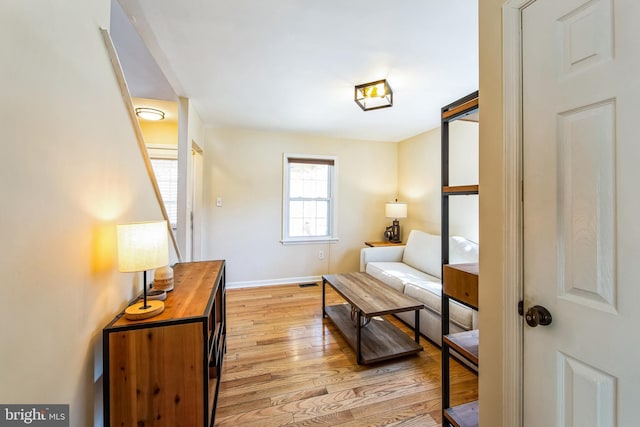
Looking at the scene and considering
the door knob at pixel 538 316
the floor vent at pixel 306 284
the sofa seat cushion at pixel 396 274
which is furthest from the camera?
the floor vent at pixel 306 284

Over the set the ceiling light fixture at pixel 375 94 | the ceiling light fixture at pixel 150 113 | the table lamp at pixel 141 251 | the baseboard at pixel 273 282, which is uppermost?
the ceiling light fixture at pixel 150 113

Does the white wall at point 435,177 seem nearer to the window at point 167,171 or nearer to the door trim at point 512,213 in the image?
the door trim at point 512,213

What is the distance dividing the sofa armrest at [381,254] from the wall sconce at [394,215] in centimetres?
52

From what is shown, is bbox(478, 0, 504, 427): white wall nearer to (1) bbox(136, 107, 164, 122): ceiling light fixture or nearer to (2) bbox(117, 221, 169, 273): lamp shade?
(2) bbox(117, 221, 169, 273): lamp shade

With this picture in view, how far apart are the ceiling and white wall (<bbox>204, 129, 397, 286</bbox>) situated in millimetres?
835

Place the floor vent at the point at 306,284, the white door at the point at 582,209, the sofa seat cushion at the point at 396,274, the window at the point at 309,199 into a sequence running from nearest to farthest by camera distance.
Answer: the white door at the point at 582,209
the sofa seat cushion at the point at 396,274
the floor vent at the point at 306,284
the window at the point at 309,199

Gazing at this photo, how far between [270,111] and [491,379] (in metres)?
3.14

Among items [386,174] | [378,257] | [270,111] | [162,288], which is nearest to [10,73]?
[162,288]

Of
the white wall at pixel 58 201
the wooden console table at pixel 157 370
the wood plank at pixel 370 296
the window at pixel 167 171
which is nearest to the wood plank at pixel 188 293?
the wooden console table at pixel 157 370

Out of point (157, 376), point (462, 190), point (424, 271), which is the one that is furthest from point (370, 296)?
point (157, 376)

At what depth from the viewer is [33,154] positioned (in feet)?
2.50

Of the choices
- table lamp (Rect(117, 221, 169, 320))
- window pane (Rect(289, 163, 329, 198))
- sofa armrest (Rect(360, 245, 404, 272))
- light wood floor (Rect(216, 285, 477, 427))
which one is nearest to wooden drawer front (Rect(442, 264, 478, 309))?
light wood floor (Rect(216, 285, 477, 427))

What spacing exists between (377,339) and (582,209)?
6.40 feet

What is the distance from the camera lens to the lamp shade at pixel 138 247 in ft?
3.59
